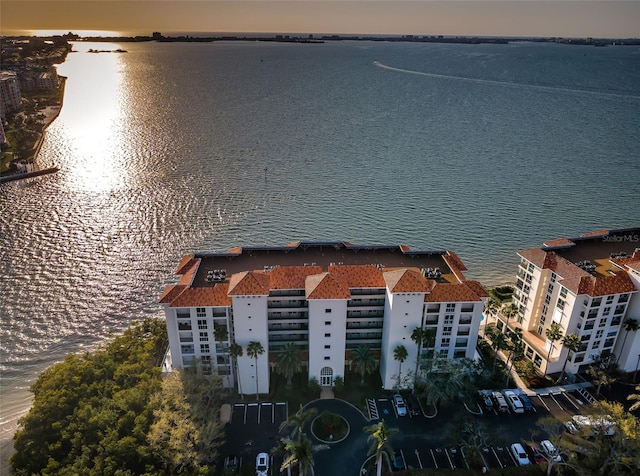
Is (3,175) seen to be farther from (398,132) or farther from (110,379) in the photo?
(398,132)

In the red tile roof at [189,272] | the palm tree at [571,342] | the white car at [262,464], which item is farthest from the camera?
the red tile roof at [189,272]

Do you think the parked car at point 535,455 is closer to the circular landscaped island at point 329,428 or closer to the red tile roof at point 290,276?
the circular landscaped island at point 329,428

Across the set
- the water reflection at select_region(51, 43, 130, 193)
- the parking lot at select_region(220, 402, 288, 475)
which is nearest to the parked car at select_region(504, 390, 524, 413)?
the parking lot at select_region(220, 402, 288, 475)

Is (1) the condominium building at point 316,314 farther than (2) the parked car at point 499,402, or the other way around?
(2) the parked car at point 499,402

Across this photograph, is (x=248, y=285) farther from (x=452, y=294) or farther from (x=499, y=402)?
(x=499, y=402)

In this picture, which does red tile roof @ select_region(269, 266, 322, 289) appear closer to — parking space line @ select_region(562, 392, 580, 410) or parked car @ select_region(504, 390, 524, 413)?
parked car @ select_region(504, 390, 524, 413)

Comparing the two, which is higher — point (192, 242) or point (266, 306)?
point (266, 306)

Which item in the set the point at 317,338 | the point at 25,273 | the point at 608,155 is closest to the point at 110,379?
the point at 317,338

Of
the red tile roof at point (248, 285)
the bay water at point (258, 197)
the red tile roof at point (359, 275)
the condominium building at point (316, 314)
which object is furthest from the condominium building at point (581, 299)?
the red tile roof at point (248, 285)
